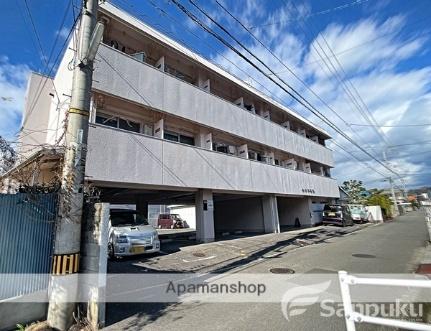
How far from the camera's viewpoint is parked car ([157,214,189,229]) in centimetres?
2962

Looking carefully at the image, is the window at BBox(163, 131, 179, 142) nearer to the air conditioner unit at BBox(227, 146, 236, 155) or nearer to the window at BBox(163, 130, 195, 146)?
the window at BBox(163, 130, 195, 146)

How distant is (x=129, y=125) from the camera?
1080 cm

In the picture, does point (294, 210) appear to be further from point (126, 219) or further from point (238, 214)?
point (126, 219)

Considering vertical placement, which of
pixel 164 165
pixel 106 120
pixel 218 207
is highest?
pixel 106 120

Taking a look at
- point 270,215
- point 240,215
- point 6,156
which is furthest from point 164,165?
point 240,215

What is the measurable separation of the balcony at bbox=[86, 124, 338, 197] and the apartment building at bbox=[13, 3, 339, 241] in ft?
0.12

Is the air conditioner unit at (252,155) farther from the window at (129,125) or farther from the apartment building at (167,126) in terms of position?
the window at (129,125)

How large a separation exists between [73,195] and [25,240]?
1.09 meters

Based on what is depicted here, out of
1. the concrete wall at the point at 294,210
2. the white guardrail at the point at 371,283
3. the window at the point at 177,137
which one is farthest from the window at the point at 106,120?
the concrete wall at the point at 294,210

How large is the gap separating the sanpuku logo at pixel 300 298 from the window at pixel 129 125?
27.7ft

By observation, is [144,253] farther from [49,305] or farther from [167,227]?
[167,227]

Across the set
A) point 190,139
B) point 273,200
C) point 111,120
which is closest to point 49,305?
point 111,120

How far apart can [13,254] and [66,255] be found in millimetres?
853

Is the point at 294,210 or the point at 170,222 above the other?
the point at 294,210
